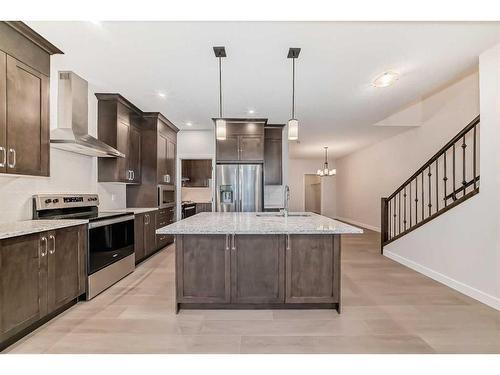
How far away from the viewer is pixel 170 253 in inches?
197

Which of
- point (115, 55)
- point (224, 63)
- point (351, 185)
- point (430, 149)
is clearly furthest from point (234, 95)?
point (351, 185)

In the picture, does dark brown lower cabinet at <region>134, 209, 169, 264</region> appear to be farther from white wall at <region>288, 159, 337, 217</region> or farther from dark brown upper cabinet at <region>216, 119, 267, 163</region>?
white wall at <region>288, 159, 337, 217</region>

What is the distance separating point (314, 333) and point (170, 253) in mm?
3416

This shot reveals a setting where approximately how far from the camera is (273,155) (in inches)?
233

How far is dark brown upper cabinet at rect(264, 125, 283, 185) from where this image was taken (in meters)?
5.90

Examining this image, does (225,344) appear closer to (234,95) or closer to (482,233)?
(482,233)

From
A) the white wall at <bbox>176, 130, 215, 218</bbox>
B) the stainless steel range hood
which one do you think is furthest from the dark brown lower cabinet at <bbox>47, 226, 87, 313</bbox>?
the white wall at <bbox>176, 130, 215, 218</bbox>

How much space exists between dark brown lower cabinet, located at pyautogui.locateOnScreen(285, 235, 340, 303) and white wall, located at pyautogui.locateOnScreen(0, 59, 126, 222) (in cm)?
263

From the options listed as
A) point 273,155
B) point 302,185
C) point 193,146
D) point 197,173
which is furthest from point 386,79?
point 302,185

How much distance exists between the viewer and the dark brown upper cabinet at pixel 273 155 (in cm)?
590

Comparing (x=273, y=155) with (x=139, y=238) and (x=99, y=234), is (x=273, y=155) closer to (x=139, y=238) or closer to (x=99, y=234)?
(x=139, y=238)

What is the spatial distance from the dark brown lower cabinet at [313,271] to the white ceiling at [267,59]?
184cm

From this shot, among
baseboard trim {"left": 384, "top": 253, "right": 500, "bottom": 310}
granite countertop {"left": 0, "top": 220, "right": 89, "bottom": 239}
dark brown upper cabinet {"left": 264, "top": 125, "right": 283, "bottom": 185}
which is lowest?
baseboard trim {"left": 384, "top": 253, "right": 500, "bottom": 310}

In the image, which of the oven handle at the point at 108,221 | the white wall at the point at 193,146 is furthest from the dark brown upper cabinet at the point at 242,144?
the oven handle at the point at 108,221
